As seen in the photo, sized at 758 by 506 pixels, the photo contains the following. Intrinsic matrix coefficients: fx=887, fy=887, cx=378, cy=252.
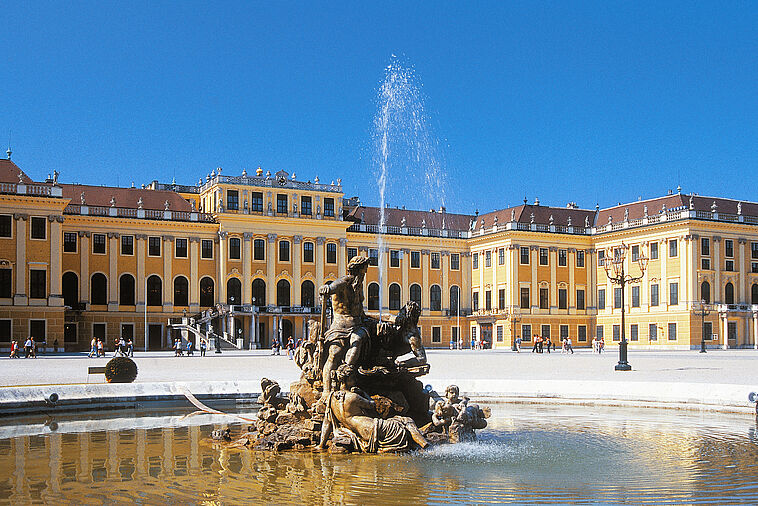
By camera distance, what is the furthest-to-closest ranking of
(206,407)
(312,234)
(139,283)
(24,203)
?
1. (312,234)
2. (139,283)
3. (24,203)
4. (206,407)

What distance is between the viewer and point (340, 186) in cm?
7250

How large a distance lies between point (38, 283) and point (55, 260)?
178 centimetres

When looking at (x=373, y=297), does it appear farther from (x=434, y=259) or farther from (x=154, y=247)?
(x=154, y=247)

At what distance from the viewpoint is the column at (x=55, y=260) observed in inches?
2211

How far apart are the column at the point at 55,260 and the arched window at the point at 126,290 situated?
893 cm

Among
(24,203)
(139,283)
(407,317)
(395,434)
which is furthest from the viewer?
(139,283)

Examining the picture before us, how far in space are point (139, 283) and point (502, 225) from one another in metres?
30.5

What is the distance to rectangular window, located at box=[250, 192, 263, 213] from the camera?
69.2m

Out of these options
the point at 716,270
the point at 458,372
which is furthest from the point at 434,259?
the point at 458,372

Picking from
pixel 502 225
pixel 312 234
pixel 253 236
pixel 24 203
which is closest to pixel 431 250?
pixel 502 225

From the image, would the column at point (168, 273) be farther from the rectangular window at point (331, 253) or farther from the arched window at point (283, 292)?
the rectangular window at point (331, 253)

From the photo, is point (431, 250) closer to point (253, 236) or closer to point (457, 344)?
point (457, 344)

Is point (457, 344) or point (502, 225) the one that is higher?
point (502, 225)

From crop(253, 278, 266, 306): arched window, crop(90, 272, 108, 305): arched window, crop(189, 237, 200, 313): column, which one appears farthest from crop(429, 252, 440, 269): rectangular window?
crop(90, 272, 108, 305): arched window
